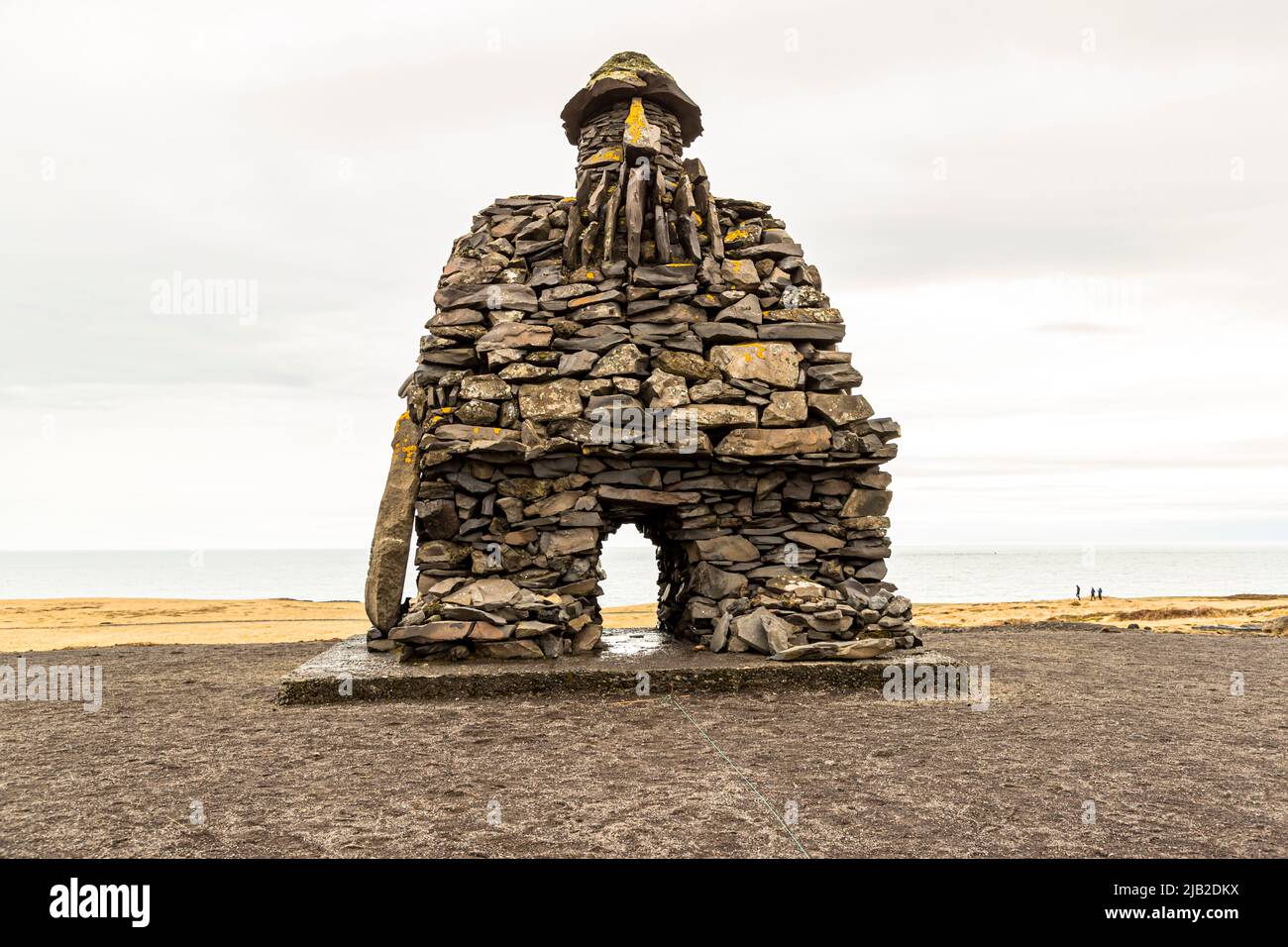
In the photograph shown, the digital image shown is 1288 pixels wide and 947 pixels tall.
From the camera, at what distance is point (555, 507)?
9.85 metres

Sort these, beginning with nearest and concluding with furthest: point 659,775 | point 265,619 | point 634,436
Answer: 1. point 659,775
2. point 634,436
3. point 265,619

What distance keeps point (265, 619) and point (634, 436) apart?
Result: 52.1 feet

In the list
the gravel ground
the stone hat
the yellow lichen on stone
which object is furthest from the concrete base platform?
the stone hat

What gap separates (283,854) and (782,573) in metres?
6.75

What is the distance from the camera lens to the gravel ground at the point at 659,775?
4539 millimetres

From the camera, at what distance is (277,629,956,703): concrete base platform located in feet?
27.3

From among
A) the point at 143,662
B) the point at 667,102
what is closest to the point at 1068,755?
the point at 667,102

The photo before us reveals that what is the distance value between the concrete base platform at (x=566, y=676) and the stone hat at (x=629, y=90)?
681 centimetres

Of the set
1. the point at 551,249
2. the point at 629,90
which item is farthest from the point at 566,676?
the point at 629,90

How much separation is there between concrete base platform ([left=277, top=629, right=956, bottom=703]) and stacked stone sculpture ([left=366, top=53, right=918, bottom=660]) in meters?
0.34

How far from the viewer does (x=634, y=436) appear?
9.71 metres

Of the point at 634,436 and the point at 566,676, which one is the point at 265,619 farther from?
the point at 566,676

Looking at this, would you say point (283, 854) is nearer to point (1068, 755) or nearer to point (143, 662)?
point (1068, 755)

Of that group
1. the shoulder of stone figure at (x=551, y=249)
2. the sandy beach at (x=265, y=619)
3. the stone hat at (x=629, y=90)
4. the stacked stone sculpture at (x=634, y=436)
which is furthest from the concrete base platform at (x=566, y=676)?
the sandy beach at (x=265, y=619)
